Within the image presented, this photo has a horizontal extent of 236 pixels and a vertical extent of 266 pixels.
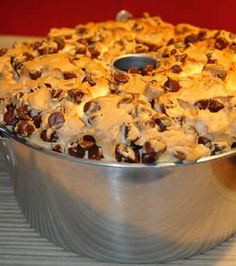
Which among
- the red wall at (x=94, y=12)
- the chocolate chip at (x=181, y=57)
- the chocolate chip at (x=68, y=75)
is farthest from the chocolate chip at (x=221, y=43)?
the red wall at (x=94, y=12)

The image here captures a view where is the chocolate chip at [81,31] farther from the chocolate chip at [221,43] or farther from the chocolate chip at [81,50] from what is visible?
the chocolate chip at [221,43]

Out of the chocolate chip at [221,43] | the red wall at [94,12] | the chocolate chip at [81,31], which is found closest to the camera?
the chocolate chip at [221,43]

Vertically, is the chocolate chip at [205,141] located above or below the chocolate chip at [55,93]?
below

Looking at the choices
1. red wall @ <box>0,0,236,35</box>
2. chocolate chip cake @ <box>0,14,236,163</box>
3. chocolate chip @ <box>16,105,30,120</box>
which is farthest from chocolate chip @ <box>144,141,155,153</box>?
red wall @ <box>0,0,236,35</box>

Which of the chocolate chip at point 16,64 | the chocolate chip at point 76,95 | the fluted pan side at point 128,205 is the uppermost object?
the chocolate chip at point 16,64

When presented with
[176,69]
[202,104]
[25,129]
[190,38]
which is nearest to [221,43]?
[190,38]

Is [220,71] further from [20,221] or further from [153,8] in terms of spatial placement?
[153,8]

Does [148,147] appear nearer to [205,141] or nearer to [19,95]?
[205,141]

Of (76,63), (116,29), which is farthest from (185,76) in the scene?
(116,29)
